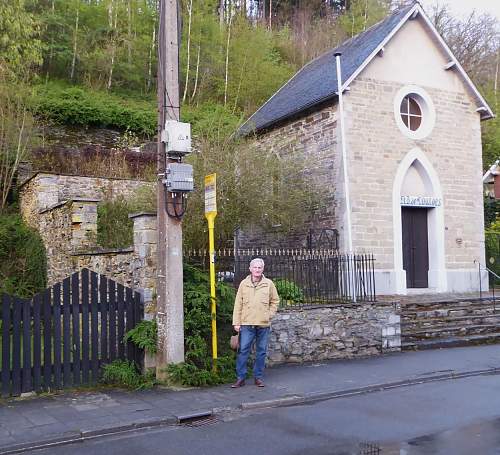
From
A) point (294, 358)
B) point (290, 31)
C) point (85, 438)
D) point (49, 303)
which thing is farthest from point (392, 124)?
point (290, 31)

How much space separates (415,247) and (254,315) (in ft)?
36.0

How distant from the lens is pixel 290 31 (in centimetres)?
4244

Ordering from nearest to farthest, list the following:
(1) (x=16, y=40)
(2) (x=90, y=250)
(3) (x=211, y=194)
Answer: (3) (x=211, y=194) < (2) (x=90, y=250) < (1) (x=16, y=40)

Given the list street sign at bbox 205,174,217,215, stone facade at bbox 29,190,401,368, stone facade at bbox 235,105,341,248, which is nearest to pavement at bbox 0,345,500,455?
stone facade at bbox 29,190,401,368

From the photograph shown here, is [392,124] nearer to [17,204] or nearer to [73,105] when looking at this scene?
[17,204]

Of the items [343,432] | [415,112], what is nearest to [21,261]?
[343,432]

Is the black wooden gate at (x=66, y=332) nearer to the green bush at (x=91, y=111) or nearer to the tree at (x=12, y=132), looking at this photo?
the tree at (x=12, y=132)

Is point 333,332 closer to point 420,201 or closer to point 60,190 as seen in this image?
point 420,201

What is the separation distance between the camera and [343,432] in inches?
258

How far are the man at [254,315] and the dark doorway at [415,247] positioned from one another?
10318 mm

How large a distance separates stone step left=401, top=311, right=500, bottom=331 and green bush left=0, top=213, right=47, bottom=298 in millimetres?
8950

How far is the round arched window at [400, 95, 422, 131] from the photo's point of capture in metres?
18.5

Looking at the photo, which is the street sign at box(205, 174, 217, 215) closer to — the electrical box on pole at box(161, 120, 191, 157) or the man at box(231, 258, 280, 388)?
the electrical box on pole at box(161, 120, 191, 157)

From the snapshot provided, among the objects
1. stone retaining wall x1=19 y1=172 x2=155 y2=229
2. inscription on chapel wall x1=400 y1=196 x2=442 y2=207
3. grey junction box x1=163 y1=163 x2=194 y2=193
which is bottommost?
grey junction box x1=163 y1=163 x2=194 y2=193
